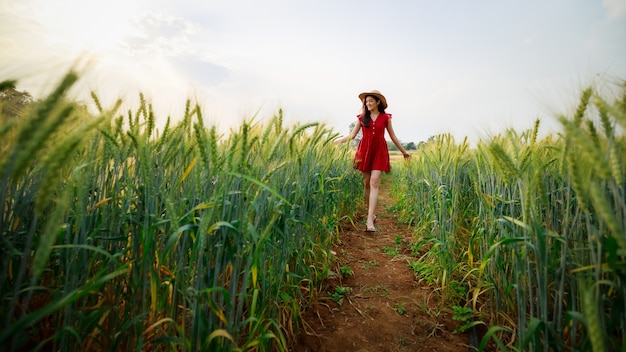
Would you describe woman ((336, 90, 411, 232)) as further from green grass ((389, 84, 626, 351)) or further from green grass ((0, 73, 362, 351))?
green grass ((0, 73, 362, 351))

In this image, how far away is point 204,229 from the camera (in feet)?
3.12

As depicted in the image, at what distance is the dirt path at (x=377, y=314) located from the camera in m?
1.81

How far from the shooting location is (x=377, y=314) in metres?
2.14

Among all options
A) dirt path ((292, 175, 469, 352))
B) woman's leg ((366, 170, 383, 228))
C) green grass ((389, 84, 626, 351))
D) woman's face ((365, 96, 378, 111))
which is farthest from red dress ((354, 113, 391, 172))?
green grass ((389, 84, 626, 351))

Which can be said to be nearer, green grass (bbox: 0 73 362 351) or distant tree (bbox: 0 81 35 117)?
green grass (bbox: 0 73 362 351)

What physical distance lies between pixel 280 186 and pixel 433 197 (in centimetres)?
216

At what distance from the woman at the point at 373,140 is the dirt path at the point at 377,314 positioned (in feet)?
4.63

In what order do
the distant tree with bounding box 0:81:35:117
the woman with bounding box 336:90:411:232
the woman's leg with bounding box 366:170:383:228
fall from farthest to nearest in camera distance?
the woman with bounding box 336:90:411:232 → the woman's leg with bounding box 366:170:383:228 → the distant tree with bounding box 0:81:35:117

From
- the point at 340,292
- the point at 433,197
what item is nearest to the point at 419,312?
the point at 340,292

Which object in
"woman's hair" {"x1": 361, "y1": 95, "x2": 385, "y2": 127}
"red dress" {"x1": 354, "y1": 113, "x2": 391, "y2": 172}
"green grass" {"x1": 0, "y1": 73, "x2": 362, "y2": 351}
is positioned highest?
"woman's hair" {"x1": 361, "y1": 95, "x2": 385, "y2": 127}

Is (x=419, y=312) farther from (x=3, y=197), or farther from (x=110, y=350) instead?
(x=3, y=197)

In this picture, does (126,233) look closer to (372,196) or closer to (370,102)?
(372,196)

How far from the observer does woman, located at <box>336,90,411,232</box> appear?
438 centimetres

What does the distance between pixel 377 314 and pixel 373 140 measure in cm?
278
